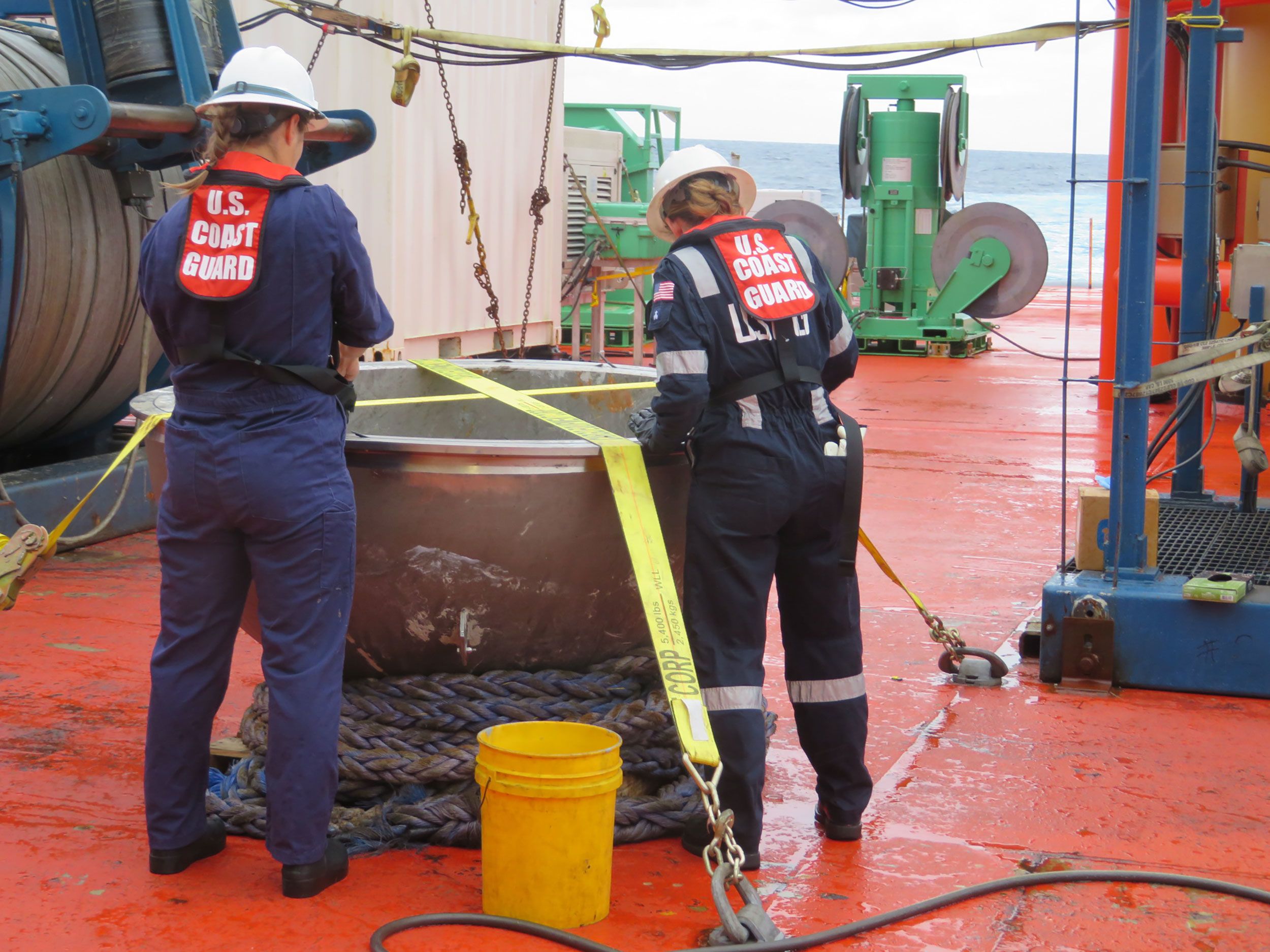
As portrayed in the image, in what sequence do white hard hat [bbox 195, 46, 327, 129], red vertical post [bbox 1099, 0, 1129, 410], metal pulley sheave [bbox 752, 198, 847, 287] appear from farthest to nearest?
metal pulley sheave [bbox 752, 198, 847, 287] → red vertical post [bbox 1099, 0, 1129, 410] → white hard hat [bbox 195, 46, 327, 129]

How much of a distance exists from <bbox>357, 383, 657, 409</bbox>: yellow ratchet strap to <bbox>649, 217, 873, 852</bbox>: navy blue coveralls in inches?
28.8

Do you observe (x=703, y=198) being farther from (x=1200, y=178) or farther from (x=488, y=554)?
(x=1200, y=178)

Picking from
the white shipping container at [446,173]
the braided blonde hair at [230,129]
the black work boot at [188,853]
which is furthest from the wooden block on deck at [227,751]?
the white shipping container at [446,173]

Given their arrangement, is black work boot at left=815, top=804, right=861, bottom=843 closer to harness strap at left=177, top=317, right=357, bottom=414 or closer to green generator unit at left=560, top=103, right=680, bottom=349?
harness strap at left=177, top=317, right=357, bottom=414

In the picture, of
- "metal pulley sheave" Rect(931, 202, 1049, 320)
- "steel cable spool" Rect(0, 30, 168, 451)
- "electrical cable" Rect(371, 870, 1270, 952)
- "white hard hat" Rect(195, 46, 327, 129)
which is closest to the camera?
"electrical cable" Rect(371, 870, 1270, 952)

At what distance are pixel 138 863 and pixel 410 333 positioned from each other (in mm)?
5970

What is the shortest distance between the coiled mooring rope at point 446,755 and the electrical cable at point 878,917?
475 millimetres

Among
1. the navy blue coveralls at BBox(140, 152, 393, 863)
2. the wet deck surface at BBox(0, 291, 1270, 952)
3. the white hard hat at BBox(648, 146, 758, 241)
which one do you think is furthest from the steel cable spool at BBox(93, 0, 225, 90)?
the white hard hat at BBox(648, 146, 758, 241)

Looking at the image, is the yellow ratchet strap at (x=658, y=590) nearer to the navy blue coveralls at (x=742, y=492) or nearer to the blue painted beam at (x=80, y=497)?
the navy blue coveralls at (x=742, y=492)

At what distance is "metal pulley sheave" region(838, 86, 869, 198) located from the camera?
45.6 ft

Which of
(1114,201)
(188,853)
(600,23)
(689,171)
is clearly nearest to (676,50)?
(600,23)

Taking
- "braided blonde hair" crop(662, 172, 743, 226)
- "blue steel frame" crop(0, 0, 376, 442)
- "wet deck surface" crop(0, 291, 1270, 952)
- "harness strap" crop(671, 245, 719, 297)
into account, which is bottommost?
"wet deck surface" crop(0, 291, 1270, 952)

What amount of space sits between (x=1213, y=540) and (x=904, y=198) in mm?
9498

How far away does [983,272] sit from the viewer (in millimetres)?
12297
